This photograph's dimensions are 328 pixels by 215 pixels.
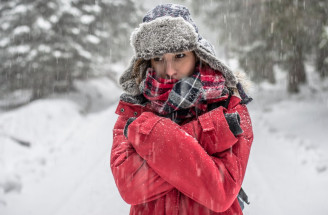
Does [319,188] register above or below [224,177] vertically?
below

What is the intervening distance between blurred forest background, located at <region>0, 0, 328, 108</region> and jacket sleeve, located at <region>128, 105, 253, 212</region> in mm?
8251

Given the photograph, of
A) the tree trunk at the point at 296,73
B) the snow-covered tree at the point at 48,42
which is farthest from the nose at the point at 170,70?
the snow-covered tree at the point at 48,42

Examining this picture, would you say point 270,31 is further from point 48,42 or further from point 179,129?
point 48,42

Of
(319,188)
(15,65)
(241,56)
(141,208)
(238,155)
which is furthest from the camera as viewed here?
(15,65)

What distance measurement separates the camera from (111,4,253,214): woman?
1.38 metres

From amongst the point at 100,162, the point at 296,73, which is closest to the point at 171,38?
the point at 100,162

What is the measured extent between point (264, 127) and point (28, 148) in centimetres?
800

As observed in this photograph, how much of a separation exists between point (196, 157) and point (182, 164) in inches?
3.2

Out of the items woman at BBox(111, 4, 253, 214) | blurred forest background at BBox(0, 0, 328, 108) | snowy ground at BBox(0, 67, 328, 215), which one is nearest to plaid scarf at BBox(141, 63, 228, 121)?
woman at BBox(111, 4, 253, 214)

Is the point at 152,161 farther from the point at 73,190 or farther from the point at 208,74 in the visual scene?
the point at 73,190

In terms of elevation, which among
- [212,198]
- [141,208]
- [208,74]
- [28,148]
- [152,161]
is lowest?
[28,148]

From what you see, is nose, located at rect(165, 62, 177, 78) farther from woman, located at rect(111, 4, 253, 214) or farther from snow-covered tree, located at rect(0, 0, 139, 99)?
snow-covered tree, located at rect(0, 0, 139, 99)

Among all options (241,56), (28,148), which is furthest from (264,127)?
(28,148)

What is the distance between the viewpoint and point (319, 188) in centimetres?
480
